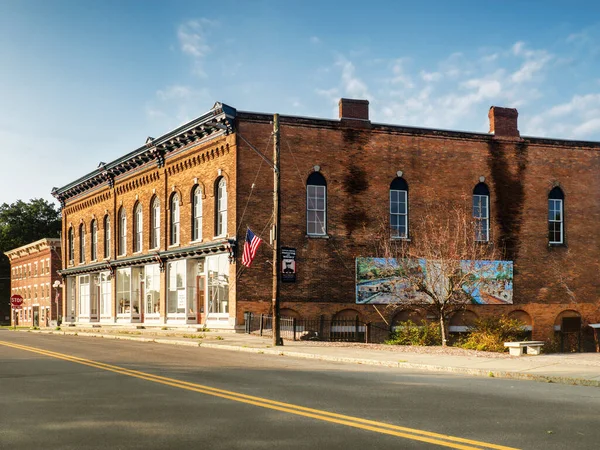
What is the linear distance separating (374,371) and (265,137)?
19.5m

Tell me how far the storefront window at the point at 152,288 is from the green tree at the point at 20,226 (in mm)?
62831

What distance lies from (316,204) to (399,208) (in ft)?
15.1

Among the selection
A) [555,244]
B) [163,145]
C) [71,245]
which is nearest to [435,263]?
[555,244]

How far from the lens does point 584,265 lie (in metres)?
40.0

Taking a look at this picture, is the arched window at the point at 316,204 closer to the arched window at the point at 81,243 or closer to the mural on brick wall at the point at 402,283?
the mural on brick wall at the point at 402,283

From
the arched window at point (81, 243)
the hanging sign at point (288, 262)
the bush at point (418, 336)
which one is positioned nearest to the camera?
the hanging sign at point (288, 262)

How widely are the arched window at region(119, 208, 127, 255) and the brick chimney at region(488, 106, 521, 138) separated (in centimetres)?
2432

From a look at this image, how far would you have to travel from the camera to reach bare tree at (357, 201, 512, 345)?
113 ft

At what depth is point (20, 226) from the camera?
101875 millimetres

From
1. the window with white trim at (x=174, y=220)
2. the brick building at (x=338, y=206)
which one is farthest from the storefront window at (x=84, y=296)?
the window with white trim at (x=174, y=220)

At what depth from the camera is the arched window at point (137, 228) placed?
45.4 metres

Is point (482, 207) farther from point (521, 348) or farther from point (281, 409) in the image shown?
point (281, 409)

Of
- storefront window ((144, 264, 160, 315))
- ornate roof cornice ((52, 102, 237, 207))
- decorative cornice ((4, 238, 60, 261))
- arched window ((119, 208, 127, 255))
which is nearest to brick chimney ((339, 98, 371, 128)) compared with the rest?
ornate roof cornice ((52, 102, 237, 207))

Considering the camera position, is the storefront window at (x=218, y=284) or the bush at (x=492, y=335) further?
the storefront window at (x=218, y=284)
